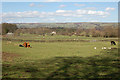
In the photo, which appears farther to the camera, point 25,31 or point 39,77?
point 25,31

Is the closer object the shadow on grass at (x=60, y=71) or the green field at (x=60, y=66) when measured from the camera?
the shadow on grass at (x=60, y=71)

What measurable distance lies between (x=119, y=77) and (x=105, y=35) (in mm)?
72067

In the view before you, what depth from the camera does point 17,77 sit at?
23.5 ft

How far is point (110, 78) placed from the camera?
716cm

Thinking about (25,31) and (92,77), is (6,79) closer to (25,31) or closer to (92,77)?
(92,77)

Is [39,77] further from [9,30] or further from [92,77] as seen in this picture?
[9,30]

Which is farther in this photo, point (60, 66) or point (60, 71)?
point (60, 66)

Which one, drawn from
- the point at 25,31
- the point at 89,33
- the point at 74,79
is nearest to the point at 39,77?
the point at 74,79

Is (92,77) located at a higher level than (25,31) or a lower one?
lower


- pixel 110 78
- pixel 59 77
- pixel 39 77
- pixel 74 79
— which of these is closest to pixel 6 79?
pixel 39 77

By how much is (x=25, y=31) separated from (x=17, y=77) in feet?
277

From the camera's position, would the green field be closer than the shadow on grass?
No

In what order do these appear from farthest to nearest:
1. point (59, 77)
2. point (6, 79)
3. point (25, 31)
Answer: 1. point (25, 31)
2. point (59, 77)
3. point (6, 79)

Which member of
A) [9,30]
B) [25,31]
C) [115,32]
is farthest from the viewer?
[25,31]
